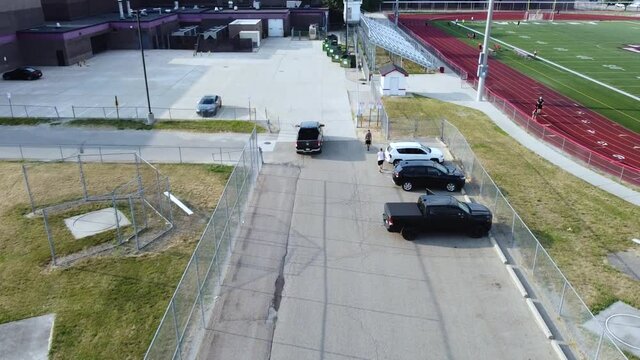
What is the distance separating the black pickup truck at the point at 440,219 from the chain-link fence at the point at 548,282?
1040 mm

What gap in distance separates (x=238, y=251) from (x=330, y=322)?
5.23 m

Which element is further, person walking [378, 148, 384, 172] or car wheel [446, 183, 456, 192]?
person walking [378, 148, 384, 172]

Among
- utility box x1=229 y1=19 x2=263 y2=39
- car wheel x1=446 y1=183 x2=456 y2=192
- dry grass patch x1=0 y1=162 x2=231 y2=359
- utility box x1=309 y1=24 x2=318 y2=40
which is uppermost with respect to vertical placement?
utility box x1=229 y1=19 x2=263 y2=39

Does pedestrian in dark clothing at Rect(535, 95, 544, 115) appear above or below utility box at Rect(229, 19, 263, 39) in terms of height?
below

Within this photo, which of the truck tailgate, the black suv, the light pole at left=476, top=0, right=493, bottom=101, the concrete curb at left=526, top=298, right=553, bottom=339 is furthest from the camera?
the light pole at left=476, top=0, right=493, bottom=101

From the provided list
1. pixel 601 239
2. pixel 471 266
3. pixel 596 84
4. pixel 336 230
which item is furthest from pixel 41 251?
pixel 596 84

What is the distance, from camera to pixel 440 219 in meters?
20.1

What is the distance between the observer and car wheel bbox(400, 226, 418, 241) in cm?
2011

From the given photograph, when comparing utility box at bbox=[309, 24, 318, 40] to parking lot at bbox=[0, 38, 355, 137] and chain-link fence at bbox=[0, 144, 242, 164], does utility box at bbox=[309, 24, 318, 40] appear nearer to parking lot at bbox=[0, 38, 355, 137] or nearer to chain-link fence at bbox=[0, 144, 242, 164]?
parking lot at bbox=[0, 38, 355, 137]

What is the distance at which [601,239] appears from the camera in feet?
66.9

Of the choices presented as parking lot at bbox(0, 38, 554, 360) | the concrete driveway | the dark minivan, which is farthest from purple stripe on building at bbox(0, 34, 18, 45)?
the concrete driveway

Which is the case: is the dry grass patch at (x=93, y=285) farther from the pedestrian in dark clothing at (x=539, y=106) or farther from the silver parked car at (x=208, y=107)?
the pedestrian in dark clothing at (x=539, y=106)

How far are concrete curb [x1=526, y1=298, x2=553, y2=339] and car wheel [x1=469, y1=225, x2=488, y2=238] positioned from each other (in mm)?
4332

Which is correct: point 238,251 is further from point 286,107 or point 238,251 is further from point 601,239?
point 286,107
